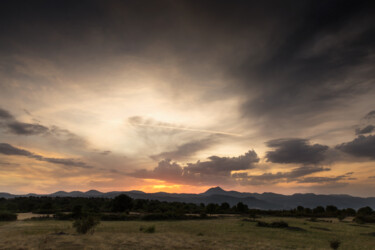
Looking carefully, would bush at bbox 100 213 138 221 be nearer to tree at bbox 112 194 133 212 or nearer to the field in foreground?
the field in foreground

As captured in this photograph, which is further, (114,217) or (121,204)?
(121,204)

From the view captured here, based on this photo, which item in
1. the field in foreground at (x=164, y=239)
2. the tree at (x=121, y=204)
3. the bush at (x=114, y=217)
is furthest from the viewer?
the tree at (x=121, y=204)

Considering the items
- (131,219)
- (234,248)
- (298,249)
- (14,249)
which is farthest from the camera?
(131,219)

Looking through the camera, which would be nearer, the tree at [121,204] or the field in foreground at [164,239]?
the field in foreground at [164,239]

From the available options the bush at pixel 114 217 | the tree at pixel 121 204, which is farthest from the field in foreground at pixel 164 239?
the tree at pixel 121 204

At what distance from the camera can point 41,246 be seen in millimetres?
22703

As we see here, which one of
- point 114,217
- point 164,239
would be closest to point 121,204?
point 114,217

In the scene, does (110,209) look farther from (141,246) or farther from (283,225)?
(141,246)

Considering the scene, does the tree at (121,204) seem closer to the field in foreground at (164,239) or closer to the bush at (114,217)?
the bush at (114,217)

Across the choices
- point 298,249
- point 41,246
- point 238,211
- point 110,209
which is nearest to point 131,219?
point 110,209

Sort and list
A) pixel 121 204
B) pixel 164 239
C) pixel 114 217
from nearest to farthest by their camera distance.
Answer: pixel 164 239 < pixel 114 217 < pixel 121 204

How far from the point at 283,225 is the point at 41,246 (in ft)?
169

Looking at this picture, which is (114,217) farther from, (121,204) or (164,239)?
(164,239)

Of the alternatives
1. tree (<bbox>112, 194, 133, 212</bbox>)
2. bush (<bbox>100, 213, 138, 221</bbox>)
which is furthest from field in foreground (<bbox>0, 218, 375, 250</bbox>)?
tree (<bbox>112, 194, 133, 212</bbox>)
